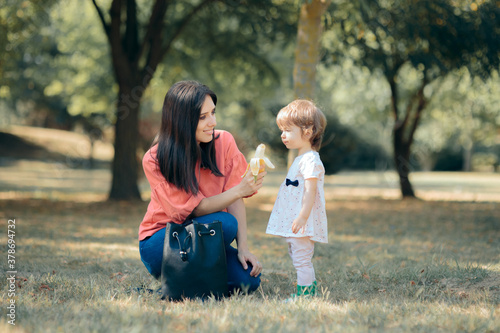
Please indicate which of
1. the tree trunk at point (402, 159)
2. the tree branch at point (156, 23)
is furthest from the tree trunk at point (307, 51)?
A: the tree trunk at point (402, 159)

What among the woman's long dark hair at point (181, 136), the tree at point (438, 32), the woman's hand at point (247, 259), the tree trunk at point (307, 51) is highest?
the tree at point (438, 32)

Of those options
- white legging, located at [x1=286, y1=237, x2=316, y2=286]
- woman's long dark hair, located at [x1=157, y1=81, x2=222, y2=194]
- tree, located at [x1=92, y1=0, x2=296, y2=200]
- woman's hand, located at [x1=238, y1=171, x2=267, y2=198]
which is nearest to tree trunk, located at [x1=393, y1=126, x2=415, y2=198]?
tree, located at [x1=92, y1=0, x2=296, y2=200]

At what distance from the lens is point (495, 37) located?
354 inches

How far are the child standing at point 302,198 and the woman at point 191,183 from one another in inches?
10.8

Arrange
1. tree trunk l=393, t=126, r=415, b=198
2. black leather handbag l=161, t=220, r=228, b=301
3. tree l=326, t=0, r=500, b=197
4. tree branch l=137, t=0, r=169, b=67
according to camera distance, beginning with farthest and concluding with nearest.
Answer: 1. tree trunk l=393, t=126, r=415, b=198
2. tree branch l=137, t=0, r=169, b=67
3. tree l=326, t=0, r=500, b=197
4. black leather handbag l=161, t=220, r=228, b=301

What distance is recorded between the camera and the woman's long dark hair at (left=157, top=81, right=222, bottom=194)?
141 inches

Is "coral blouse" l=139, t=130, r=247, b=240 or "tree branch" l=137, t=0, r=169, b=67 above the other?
"tree branch" l=137, t=0, r=169, b=67

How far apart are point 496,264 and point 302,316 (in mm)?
2880

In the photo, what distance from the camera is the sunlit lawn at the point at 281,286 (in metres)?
2.97

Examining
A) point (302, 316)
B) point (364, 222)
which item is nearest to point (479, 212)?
point (364, 222)

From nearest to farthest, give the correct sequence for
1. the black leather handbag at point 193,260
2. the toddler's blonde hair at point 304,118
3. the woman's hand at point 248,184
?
the black leather handbag at point 193,260, the woman's hand at point 248,184, the toddler's blonde hair at point 304,118

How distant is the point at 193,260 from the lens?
3.43m

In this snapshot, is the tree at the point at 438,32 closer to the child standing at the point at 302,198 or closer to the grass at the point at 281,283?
the grass at the point at 281,283

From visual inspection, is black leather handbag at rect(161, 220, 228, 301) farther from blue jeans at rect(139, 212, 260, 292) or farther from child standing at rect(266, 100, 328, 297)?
child standing at rect(266, 100, 328, 297)
